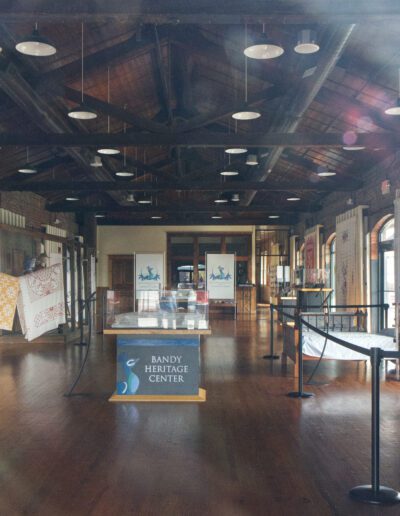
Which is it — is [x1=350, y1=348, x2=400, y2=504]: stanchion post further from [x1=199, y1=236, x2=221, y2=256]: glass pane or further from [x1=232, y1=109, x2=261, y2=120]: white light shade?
[x1=199, y1=236, x2=221, y2=256]: glass pane

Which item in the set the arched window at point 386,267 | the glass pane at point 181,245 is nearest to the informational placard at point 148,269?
the glass pane at point 181,245

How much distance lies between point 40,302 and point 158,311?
8.18 ft

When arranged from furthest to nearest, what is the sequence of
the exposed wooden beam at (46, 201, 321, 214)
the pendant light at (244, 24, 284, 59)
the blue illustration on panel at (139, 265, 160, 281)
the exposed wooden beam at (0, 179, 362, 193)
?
1. the blue illustration on panel at (139, 265, 160, 281)
2. the exposed wooden beam at (46, 201, 321, 214)
3. the exposed wooden beam at (0, 179, 362, 193)
4. the pendant light at (244, 24, 284, 59)

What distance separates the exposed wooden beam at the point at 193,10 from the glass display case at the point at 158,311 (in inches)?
110

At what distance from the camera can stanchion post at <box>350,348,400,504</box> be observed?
11.4 ft

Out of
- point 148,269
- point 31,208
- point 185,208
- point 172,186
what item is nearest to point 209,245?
point 148,269

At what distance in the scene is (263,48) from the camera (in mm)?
5320

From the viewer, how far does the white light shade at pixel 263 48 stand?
17.3ft

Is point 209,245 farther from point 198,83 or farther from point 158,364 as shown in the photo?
point 158,364

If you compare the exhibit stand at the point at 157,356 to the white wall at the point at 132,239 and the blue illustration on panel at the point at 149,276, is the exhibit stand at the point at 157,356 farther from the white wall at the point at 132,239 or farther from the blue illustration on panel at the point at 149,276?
the white wall at the point at 132,239

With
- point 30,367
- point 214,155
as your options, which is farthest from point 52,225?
point 30,367

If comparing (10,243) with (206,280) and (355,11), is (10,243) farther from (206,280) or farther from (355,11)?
(355,11)

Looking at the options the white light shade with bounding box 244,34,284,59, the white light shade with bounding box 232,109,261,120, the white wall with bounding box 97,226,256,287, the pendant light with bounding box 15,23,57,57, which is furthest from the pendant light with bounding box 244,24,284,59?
the white wall with bounding box 97,226,256,287

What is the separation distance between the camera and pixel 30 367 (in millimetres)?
8258
